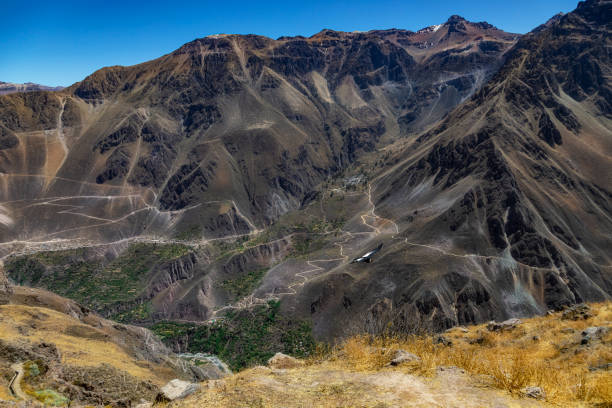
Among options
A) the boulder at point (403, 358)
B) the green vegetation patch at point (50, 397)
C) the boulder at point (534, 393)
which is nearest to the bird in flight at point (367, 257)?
the green vegetation patch at point (50, 397)

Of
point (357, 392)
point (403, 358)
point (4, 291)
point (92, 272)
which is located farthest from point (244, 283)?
point (357, 392)

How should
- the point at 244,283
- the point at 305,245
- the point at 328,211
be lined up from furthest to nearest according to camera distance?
1. the point at 328,211
2. the point at 305,245
3. the point at 244,283

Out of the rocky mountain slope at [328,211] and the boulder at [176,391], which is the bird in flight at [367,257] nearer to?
the rocky mountain slope at [328,211]

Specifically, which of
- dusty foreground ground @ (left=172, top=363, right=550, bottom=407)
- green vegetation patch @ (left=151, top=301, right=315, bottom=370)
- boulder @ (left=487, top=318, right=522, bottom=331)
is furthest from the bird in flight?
dusty foreground ground @ (left=172, top=363, right=550, bottom=407)

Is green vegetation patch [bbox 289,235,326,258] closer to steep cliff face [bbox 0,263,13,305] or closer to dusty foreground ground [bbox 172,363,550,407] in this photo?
steep cliff face [bbox 0,263,13,305]

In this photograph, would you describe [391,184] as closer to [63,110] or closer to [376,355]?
[376,355]

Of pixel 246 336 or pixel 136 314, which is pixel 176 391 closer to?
pixel 246 336
